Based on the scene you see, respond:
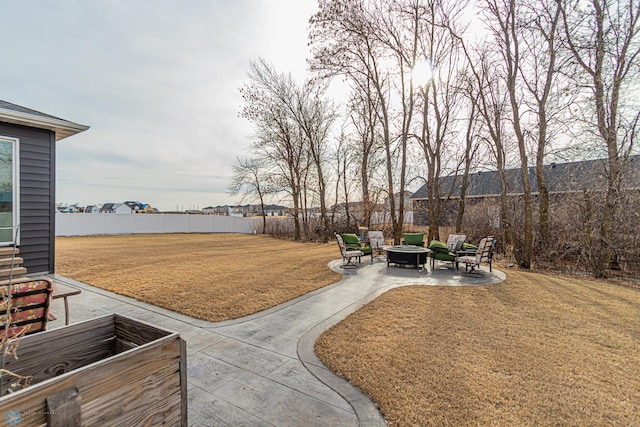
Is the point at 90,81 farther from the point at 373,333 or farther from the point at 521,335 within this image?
the point at 521,335

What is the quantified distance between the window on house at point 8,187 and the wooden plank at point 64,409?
670 cm

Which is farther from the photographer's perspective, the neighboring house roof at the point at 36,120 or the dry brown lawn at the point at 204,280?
the neighboring house roof at the point at 36,120

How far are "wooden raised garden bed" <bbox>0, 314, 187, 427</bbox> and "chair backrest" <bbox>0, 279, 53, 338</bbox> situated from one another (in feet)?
2.65

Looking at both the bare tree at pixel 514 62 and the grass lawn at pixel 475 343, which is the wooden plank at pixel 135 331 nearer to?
the grass lawn at pixel 475 343

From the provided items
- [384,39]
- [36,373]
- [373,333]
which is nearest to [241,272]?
[373,333]

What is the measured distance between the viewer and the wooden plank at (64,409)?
98 centimetres

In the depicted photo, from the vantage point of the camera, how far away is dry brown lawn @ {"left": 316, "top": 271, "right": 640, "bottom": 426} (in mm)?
2107

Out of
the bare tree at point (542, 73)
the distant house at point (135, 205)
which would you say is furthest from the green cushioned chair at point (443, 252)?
the distant house at point (135, 205)

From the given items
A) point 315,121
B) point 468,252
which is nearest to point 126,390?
point 468,252

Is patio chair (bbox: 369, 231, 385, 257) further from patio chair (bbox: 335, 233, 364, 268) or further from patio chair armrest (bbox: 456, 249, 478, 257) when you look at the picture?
patio chair armrest (bbox: 456, 249, 478, 257)

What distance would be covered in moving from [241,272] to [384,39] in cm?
1058

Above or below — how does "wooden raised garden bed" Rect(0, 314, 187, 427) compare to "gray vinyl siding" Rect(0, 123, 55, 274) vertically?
below

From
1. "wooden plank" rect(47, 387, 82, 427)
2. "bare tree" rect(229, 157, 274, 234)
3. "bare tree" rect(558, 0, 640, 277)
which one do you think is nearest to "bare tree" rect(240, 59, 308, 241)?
"bare tree" rect(229, 157, 274, 234)

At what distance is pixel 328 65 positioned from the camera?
479 inches
